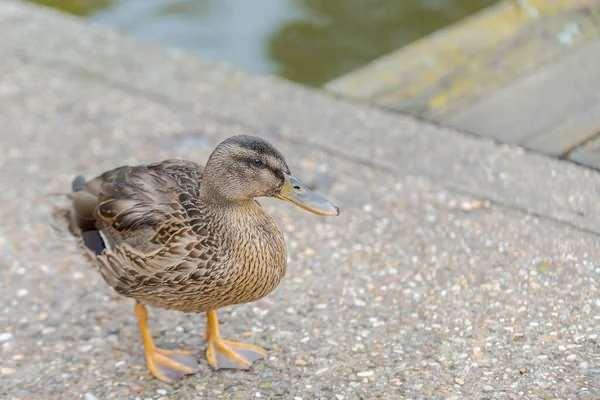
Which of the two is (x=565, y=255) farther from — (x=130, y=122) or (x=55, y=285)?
(x=130, y=122)

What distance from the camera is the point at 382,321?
3953 mm

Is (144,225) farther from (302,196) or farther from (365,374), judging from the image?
(365,374)

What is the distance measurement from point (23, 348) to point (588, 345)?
213cm

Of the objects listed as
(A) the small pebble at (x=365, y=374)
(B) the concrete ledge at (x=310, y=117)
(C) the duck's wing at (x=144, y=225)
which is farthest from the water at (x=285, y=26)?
(A) the small pebble at (x=365, y=374)

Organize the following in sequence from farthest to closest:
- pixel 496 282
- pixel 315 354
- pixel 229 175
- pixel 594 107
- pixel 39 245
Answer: pixel 594 107 < pixel 39 245 < pixel 496 282 < pixel 315 354 < pixel 229 175

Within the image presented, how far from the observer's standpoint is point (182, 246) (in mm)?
3490

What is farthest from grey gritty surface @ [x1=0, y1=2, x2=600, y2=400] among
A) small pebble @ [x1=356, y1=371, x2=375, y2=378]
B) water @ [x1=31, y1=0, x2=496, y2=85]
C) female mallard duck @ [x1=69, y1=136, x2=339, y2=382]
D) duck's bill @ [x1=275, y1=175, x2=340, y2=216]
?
water @ [x1=31, y1=0, x2=496, y2=85]

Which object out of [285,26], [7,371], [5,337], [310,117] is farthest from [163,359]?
[285,26]

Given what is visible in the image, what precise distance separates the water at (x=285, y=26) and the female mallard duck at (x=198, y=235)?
118 inches

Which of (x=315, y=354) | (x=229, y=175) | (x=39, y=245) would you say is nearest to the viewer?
(x=229, y=175)

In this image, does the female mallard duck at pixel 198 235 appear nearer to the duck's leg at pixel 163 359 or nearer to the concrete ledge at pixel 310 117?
the duck's leg at pixel 163 359

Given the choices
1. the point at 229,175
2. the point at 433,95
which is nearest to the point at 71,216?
the point at 229,175

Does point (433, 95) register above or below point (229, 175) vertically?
below

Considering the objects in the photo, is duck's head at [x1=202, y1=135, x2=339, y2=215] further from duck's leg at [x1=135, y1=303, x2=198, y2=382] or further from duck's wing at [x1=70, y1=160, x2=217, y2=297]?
duck's leg at [x1=135, y1=303, x2=198, y2=382]
